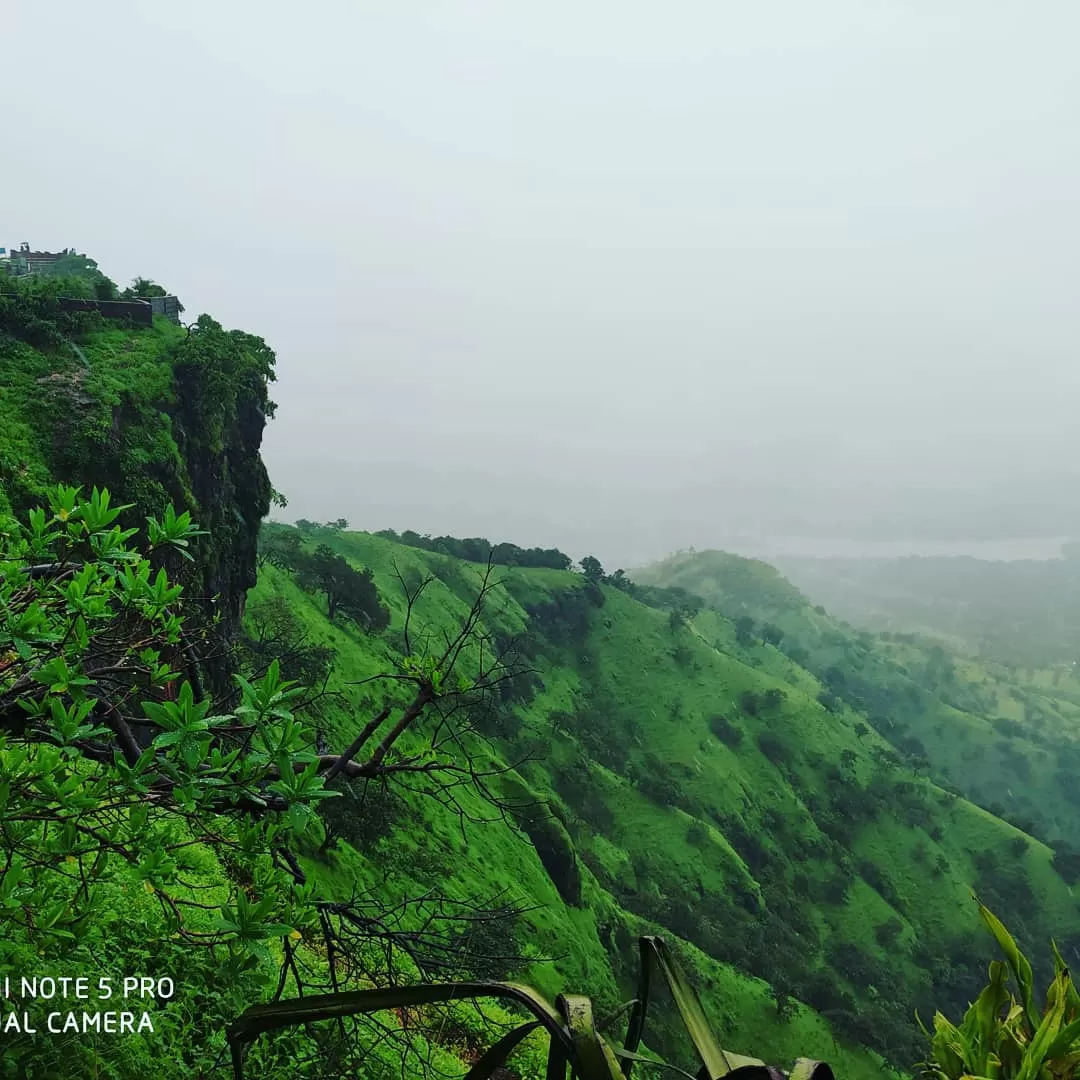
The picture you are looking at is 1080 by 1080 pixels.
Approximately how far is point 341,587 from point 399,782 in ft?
166

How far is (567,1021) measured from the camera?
4.59 ft

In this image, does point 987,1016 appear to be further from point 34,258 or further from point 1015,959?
point 34,258

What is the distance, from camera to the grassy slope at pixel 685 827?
3712 cm

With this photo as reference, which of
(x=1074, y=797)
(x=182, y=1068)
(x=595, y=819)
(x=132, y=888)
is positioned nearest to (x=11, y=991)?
(x=182, y=1068)

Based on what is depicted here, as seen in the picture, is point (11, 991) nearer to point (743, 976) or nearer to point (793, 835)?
point (743, 976)

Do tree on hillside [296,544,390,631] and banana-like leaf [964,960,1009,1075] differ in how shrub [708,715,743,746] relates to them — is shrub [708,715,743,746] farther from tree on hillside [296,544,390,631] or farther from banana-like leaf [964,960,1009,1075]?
banana-like leaf [964,960,1009,1075]

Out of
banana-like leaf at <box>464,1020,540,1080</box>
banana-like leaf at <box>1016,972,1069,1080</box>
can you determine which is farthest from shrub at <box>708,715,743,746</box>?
banana-like leaf at <box>464,1020,540,1080</box>

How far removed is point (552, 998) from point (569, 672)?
259 ft

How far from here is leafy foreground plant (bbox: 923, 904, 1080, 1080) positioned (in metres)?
1.70

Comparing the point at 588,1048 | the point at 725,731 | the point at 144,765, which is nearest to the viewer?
the point at 588,1048

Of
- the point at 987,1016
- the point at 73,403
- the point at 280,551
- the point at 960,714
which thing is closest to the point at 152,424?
the point at 73,403

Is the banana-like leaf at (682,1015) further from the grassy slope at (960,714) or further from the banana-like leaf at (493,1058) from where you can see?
the grassy slope at (960,714)

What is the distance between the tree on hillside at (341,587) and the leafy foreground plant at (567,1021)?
156 feet

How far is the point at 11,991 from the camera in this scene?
3689 mm
